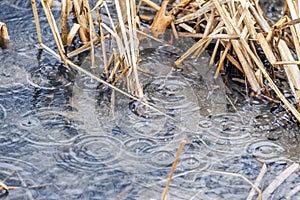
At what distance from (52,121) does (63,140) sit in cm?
11

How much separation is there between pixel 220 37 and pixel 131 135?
0.50 meters

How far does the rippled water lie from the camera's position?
5.41ft

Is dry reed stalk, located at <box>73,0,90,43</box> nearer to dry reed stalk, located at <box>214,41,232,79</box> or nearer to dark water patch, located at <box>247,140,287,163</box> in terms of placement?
dry reed stalk, located at <box>214,41,232,79</box>

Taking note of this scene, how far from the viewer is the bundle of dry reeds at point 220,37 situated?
6.37 feet

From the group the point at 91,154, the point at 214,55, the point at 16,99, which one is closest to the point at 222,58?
the point at 214,55

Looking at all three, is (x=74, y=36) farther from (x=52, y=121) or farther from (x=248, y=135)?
(x=248, y=135)

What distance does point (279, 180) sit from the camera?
1.70m

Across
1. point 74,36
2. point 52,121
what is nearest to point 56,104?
point 52,121

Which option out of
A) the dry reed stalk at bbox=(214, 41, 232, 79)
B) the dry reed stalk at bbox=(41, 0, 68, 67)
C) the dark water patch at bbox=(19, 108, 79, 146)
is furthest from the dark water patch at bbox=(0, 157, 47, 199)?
the dry reed stalk at bbox=(214, 41, 232, 79)

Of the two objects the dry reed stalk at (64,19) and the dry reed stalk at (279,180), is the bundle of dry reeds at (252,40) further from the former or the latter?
the dry reed stalk at (64,19)

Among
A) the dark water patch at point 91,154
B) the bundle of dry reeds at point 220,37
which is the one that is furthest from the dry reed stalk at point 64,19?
the dark water patch at point 91,154

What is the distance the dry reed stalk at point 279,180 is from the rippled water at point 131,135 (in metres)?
0.02

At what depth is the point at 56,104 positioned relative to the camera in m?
1.96

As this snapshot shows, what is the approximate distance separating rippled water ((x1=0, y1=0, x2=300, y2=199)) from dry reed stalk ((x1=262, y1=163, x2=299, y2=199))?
A: 17mm
